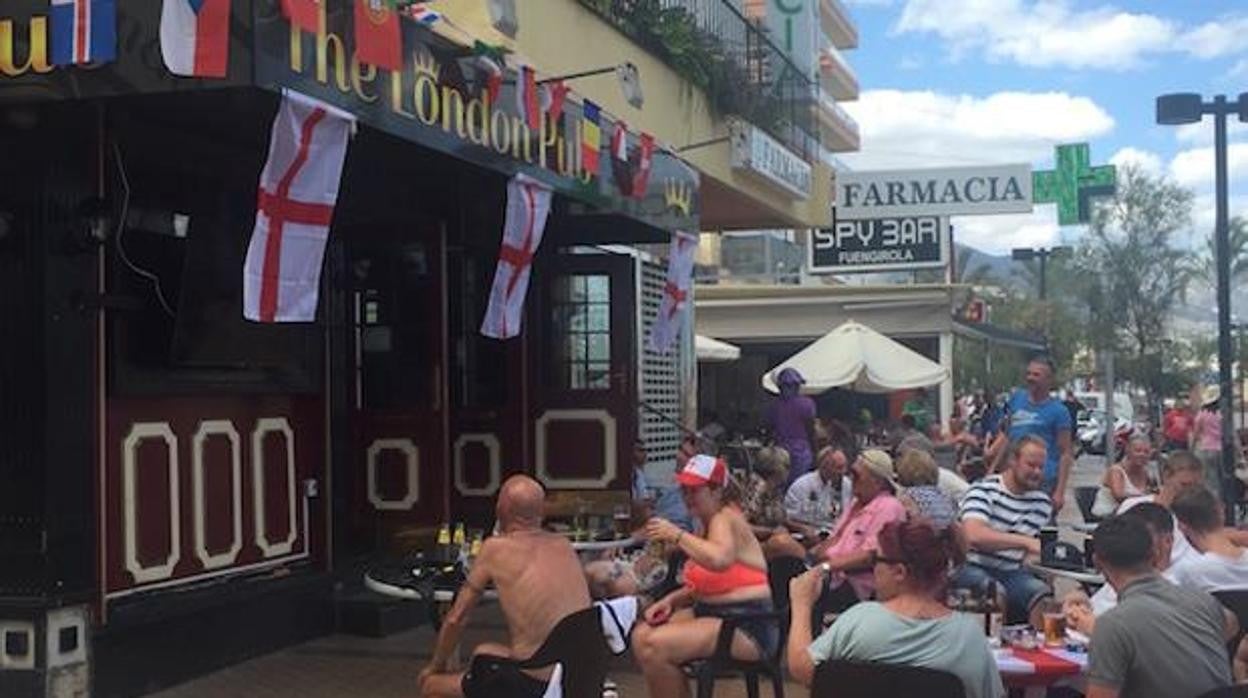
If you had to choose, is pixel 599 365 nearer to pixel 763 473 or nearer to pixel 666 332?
pixel 666 332

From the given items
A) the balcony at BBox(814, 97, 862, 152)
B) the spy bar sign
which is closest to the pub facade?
the spy bar sign

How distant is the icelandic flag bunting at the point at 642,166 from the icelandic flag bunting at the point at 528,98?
1.53 meters

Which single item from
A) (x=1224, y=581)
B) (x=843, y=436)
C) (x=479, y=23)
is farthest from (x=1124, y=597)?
(x=843, y=436)

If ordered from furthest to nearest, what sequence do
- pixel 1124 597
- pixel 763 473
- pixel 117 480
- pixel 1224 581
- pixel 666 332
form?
pixel 666 332 → pixel 763 473 → pixel 117 480 → pixel 1224 581 → pixel 1124 597

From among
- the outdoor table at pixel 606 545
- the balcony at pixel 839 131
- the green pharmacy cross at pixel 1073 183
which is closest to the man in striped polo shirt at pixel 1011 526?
Answer: the outdoor table at pixel 606 545

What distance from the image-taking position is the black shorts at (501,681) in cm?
482

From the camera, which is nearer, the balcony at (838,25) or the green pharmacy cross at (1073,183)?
the green pharmacy cross at (1073,183)

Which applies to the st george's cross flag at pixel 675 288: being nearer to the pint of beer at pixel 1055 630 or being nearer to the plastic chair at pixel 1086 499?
the plastic chair at pixel 1086 499

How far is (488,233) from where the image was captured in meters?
10.2

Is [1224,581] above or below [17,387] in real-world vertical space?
below

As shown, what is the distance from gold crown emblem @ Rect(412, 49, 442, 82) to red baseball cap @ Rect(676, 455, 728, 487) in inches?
92.6

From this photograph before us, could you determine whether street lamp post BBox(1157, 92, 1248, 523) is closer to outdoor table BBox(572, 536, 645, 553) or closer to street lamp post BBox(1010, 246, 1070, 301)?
outdoor table BBox(572, 536, 645, 553)

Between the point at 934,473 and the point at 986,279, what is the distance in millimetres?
52567

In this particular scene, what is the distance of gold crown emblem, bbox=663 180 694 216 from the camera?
10.0 meters
